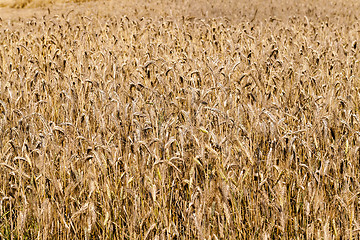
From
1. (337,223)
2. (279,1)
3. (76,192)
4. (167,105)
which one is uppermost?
(279,1)

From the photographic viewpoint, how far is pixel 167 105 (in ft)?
9.71

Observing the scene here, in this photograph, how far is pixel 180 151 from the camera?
2074 millimetres

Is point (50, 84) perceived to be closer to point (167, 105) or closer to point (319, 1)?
point (167, 105)

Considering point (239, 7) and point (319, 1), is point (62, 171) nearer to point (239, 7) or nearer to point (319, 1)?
point (239, 7)

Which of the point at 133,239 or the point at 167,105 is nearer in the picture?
the point at 133,239

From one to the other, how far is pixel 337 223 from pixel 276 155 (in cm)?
47

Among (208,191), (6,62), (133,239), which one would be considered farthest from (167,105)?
(6,62)

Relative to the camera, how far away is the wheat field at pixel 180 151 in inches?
71.2

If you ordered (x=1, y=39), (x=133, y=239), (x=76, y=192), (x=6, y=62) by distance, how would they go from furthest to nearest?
(x=1, y=39) → (x=6, y=62) → (x=76, y=192) → (x=133, y=239)

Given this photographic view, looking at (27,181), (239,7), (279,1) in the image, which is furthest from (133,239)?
(279,1)

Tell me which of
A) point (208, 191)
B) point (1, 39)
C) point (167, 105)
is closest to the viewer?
point (208, 191)

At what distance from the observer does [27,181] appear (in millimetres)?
2322

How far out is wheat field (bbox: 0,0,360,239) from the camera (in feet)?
5.93

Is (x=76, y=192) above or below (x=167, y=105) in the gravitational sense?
below
